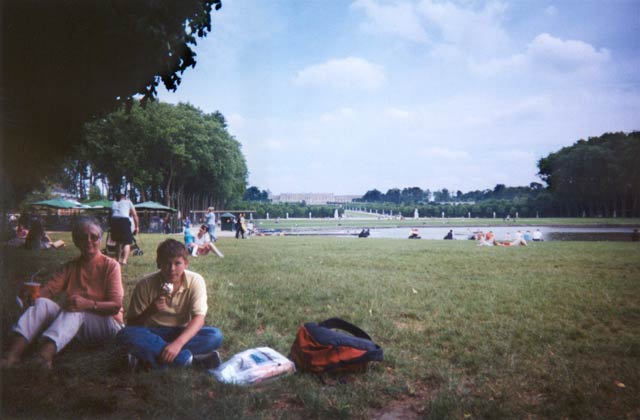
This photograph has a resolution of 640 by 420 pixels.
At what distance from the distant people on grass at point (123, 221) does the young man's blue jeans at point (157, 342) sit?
12.0 feet

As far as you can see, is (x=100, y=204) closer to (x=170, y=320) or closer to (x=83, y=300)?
(x=83, y=300)

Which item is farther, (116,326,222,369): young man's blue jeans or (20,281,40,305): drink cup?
(20,281,40,305): drink cup

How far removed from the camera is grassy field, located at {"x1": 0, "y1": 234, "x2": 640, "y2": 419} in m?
2.74

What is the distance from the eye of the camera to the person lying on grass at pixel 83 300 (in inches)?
127

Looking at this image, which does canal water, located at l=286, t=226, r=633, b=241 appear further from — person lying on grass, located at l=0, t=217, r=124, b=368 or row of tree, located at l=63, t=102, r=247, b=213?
person lying on grass, located at l=0, t=217, r=124, b=368

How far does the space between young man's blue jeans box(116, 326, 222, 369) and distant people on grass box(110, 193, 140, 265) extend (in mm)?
3652

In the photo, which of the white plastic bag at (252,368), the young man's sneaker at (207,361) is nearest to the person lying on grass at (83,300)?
the young man's sneaker at (207,361)

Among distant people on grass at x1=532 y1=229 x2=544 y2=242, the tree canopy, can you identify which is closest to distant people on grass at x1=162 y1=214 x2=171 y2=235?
the tree canopy

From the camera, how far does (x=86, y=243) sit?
11.1 ft

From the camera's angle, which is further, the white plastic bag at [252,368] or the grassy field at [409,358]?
the white plastic bag at [252,368]

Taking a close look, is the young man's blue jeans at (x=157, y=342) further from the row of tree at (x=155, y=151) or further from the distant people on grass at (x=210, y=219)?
the distant people on grass at (x=210, y=219)

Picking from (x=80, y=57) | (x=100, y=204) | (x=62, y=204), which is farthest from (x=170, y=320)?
(x=62, y=204)

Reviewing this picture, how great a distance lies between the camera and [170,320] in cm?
343

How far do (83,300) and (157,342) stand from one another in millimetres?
649
